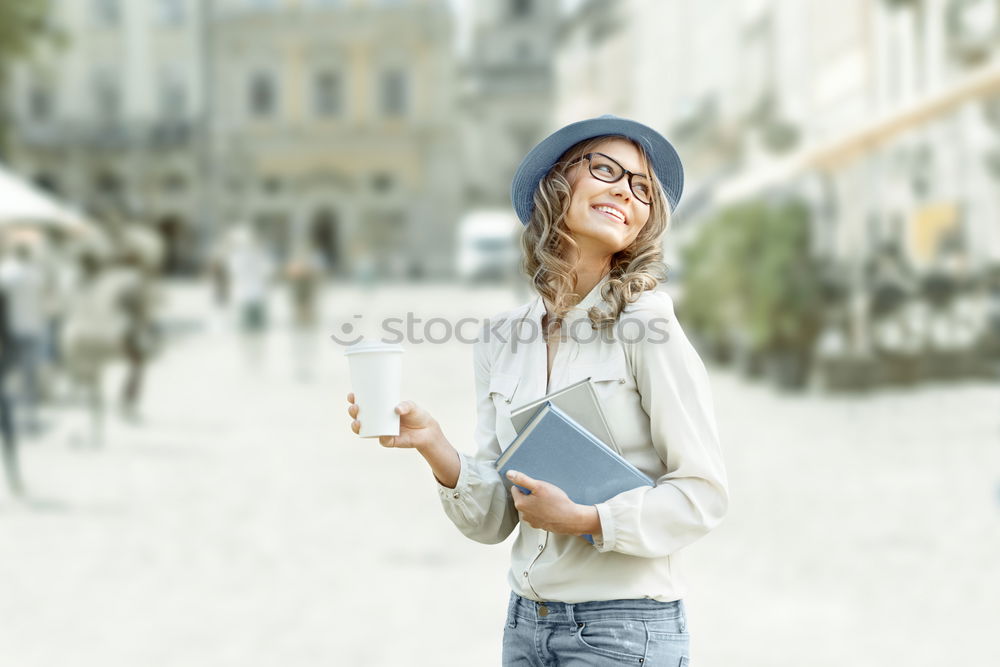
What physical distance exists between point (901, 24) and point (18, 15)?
1397 cm

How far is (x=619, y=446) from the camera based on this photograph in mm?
1849

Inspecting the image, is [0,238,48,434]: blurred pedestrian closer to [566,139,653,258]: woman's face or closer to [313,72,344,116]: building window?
[566,139,653,258]: woman's face

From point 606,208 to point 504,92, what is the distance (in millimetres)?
60898

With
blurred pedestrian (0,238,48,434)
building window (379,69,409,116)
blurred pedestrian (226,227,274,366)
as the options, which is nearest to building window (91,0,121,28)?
building window (379,69,409,116)

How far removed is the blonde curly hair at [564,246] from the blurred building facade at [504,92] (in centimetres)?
5936

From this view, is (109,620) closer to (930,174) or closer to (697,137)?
(930,174)

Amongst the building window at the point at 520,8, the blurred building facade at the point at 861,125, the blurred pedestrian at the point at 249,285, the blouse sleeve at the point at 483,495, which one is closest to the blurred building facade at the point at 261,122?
the building window at the point at 520,8

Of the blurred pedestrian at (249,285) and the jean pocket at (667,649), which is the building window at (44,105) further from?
the jean pocket at (667,649)

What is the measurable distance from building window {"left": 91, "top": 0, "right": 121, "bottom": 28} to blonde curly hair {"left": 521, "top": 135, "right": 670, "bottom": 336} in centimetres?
5320

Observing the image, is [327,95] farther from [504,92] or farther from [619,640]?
[619,640]

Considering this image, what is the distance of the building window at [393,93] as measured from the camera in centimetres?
4956

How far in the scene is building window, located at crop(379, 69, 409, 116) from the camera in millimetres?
49562

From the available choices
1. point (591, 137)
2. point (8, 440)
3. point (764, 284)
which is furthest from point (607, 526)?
point (764, 284)

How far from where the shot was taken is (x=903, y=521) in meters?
7.29
